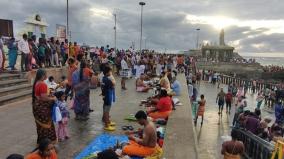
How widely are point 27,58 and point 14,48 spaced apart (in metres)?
0.76

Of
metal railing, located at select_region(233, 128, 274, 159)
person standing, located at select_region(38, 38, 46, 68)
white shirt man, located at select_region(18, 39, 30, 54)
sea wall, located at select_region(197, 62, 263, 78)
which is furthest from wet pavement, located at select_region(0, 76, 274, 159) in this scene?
sea wall, located at select_region(197, 62, 263, 78)

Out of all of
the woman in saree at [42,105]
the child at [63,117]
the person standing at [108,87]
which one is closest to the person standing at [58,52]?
the person standing at [108,87]

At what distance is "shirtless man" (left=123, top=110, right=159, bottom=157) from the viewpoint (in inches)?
272

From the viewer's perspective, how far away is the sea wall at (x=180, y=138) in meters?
6.89

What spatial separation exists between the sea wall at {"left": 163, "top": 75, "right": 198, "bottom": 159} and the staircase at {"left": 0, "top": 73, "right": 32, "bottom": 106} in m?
5.67

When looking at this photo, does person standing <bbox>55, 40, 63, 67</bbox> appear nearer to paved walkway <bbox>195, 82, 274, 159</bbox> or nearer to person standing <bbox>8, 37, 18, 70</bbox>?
person standing <bbox>8, 37, 18, 70</bbox>

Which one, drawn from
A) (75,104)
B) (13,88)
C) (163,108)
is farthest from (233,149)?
(13,88)

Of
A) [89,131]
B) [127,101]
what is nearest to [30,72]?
[127,101]

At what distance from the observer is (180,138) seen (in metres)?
7.94

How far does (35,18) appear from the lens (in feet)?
72.9

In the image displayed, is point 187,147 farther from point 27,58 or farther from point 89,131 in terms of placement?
point 27,58

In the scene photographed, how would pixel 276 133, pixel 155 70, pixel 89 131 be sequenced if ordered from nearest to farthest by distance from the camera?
pixel 89 131 < pixel 276 133 < pixel 155 70

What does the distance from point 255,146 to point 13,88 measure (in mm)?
8491

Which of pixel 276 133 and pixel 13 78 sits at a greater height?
pixel 13 78
